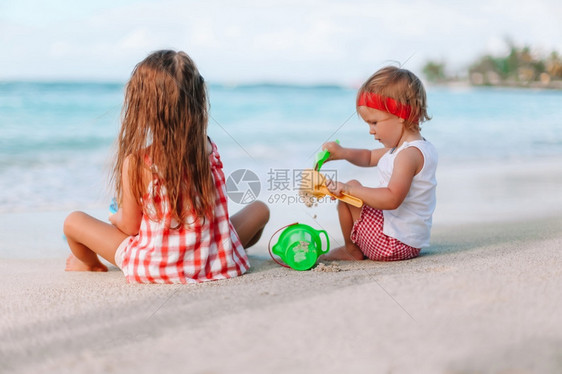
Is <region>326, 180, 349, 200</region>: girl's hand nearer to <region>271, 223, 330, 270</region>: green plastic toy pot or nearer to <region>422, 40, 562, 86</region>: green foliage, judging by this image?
<region>271, 223, 330, 270</region>: green plastic toy pot

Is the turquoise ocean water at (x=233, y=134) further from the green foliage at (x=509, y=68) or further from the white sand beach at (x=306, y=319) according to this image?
the green foliage at (x=509, y=68)

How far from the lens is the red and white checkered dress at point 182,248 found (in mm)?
2379

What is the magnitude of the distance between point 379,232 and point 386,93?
65cm

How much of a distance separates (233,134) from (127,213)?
6833mm

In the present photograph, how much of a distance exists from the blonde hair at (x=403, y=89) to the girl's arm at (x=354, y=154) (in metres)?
0.30

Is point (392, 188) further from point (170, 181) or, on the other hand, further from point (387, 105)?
point (170, 181)

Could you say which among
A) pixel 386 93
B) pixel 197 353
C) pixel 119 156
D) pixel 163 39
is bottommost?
pixel 197 353

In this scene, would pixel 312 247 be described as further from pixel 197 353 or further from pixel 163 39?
pixel 163 39

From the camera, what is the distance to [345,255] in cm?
281

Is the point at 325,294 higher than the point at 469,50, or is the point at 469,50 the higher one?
the point at 469,50

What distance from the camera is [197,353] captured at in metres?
1.59

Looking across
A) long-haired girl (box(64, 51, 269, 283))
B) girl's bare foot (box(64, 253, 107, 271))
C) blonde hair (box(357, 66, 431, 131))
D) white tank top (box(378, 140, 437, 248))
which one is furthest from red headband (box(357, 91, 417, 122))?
girl's bare foot (box(64, 253, 107, 271))

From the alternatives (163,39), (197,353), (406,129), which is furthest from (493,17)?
(197,353)

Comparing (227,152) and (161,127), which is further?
(227,152)
